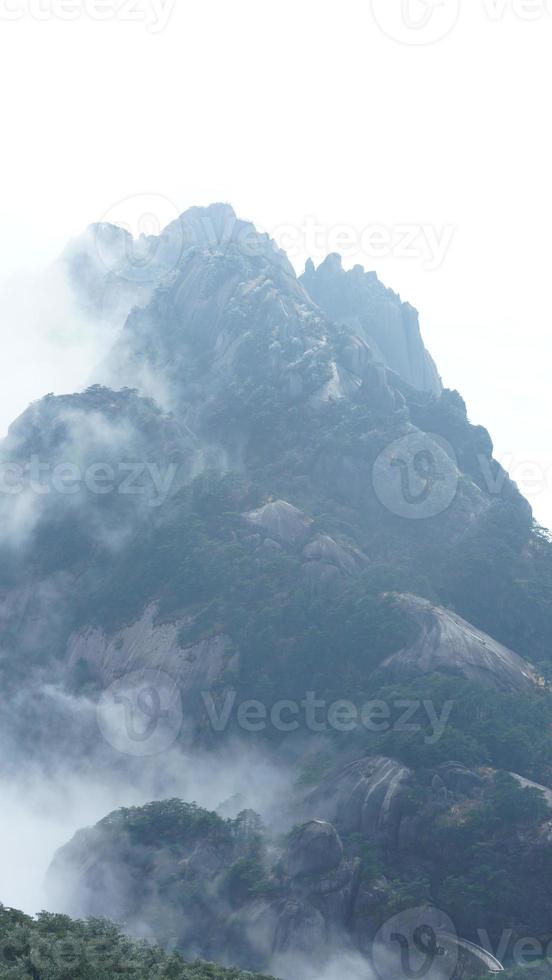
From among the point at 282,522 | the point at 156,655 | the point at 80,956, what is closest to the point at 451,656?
the point at 282,522

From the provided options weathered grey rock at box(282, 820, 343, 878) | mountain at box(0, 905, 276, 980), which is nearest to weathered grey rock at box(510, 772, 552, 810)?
weathered grey rock at box(282, 820, 343, 878)

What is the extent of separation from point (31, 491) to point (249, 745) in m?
51.9

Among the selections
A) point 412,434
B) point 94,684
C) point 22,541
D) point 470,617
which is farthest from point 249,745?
point 412,434

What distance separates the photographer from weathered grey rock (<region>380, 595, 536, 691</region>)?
120250mm

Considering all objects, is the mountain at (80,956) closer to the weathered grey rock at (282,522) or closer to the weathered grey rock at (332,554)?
the weathered grey rock at (332,554)

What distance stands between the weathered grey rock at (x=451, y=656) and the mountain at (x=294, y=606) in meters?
0.31

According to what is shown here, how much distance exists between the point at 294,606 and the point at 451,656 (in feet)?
70.2

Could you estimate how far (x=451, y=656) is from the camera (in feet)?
396

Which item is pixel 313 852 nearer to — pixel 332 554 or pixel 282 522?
pixel 332 554

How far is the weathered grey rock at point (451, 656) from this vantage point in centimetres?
12025

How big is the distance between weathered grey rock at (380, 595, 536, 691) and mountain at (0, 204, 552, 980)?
0.31 metres

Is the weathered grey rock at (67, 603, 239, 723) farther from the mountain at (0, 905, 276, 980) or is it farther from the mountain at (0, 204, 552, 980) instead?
the mountain at (0, 905, 276, 980)

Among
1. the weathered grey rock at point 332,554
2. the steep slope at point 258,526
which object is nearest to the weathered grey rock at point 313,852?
the steep slope at point 258,526

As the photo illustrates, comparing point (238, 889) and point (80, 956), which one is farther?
point (238, 889)
